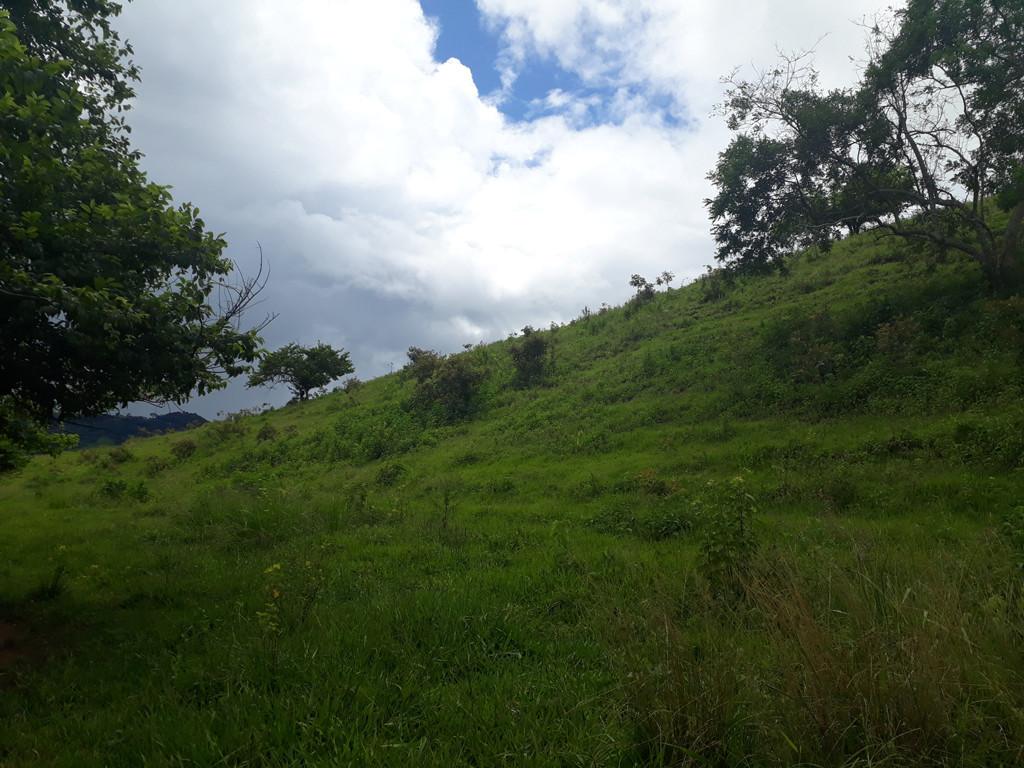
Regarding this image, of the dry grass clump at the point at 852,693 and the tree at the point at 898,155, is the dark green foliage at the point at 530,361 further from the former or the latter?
the dry grass clump at the point at 852,693

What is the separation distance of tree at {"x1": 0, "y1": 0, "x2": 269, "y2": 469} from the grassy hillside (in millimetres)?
2753

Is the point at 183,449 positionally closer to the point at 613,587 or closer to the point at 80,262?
the point at 80,262

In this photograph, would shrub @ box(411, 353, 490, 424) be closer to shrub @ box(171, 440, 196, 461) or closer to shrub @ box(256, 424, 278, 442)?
shrub @ box(256, 424, 278, 442)

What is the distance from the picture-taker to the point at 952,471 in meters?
8.16

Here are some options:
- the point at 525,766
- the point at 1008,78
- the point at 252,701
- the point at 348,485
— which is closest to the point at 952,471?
the point at 525,766

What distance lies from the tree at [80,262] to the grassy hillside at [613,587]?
9.03 feet

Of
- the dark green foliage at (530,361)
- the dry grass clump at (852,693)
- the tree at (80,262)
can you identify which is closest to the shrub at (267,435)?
the dark green foliage at (530,361)

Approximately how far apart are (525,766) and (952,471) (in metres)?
8.69

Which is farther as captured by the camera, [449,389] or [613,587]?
[449,389]

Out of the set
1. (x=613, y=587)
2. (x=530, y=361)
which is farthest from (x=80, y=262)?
(x=530, y=361)

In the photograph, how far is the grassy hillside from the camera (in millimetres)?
2979

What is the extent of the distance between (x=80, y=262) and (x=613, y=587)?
6.50m

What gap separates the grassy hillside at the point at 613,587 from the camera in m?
2.98

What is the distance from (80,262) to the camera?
5.18m
